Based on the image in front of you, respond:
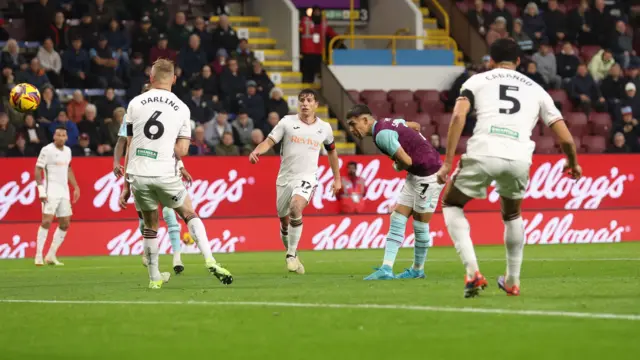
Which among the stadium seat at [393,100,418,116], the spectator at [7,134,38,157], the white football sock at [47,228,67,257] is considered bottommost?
the stadium seat at [393,100,418,116]

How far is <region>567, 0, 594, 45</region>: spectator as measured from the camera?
108 feet

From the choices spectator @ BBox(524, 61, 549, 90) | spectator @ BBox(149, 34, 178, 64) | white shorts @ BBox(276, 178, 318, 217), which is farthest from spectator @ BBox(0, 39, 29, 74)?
spectator @ BBox(524, 61, 549, 90)

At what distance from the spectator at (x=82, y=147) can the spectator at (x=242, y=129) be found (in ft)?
10.9

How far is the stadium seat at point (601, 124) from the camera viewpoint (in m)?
29.8

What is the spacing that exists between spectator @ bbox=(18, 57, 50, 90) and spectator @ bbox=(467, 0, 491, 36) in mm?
12806

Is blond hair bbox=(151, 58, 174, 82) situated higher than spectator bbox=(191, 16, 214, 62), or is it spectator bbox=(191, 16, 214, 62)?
blond hair bbox=(151, 58, 174, 82)

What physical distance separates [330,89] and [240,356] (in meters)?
23.3

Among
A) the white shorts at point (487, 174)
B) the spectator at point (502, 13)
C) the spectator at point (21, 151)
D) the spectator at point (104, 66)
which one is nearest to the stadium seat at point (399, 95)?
the spectator at point (502, 13)

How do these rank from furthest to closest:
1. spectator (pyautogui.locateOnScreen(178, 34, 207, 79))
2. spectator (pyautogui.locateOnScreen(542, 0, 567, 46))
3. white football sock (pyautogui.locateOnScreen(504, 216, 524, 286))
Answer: spectator (pyautogui.locateOnScreen(542, 0, 567, 46)) < spectator (pyautogui.locateOnScreen(178, 34, 207, 79)) < white football sock (pyautogui.locateOnScreen(504, 216, 524, 286))

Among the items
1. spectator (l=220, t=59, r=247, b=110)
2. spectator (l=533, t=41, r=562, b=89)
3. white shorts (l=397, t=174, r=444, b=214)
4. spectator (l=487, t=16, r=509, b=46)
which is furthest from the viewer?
spectator (l=487, t=16, r=509, b=46)

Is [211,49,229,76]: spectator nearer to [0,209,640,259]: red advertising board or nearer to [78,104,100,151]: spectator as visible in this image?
[78,104,100,151]: spectator

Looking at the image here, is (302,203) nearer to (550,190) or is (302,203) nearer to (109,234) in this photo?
(109,234)

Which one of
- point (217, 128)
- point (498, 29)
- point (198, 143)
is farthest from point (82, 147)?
point (498, 29)

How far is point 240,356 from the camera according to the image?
22.2 feet
